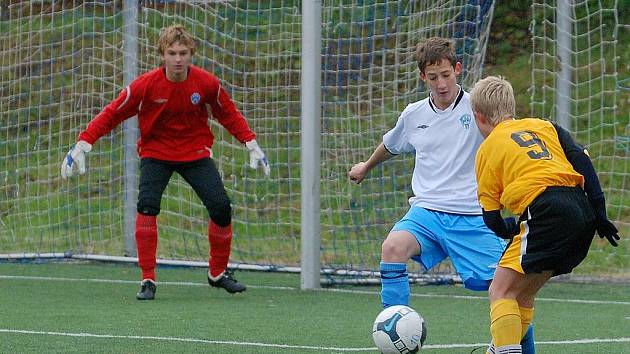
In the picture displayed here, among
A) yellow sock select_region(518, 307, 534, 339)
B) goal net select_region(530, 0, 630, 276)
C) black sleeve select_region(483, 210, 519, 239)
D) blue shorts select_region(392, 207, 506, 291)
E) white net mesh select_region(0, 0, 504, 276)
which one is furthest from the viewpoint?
goal net select_region(530, 0, 630, 276)

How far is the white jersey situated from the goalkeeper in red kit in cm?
244

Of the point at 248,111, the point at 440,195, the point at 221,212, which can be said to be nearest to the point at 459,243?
the point at 440,195

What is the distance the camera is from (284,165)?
11.9 metres

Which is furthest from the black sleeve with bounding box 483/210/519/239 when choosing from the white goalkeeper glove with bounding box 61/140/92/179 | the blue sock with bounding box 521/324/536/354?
the white goalkeeper glove with bounding box 61/140/92/179

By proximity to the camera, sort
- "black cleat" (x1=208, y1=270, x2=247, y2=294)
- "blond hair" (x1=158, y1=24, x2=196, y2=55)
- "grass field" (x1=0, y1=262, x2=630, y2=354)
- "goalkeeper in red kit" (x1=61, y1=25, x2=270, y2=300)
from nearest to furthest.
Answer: "grass field" (x1=0, y1=262, x2=630, y2=354), "blond hair" (x1=158, y1=24, x2=196, y2=55), "goalkeeper in red kit" (x1=61, y1=25, x2=270, y2=300), "black cleat" (x1=208, y1=270, x2=247, y2=294)

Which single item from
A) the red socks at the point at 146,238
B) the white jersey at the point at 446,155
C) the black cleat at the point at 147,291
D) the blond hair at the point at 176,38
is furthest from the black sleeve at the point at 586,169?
the red socks at the point at 146,238

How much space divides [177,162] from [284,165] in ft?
9.53

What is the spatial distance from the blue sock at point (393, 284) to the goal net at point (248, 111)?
396cm

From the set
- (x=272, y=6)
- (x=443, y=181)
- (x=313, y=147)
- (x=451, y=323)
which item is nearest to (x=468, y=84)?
(x=313, y=147)

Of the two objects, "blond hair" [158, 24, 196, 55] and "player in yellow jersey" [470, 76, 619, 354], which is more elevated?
"blond hair" [158, 24, 196, 55]

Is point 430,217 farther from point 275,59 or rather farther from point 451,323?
point 275,59

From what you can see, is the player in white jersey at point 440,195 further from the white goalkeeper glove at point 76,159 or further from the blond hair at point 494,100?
the white goalkeeper glove at point 76,159

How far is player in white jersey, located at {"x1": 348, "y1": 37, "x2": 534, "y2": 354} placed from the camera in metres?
6.33

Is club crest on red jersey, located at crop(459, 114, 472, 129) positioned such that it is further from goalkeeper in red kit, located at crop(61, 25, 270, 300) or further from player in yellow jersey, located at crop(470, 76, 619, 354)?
goalkeeper in red kit, located at crop(61, 25, 270, 300)
